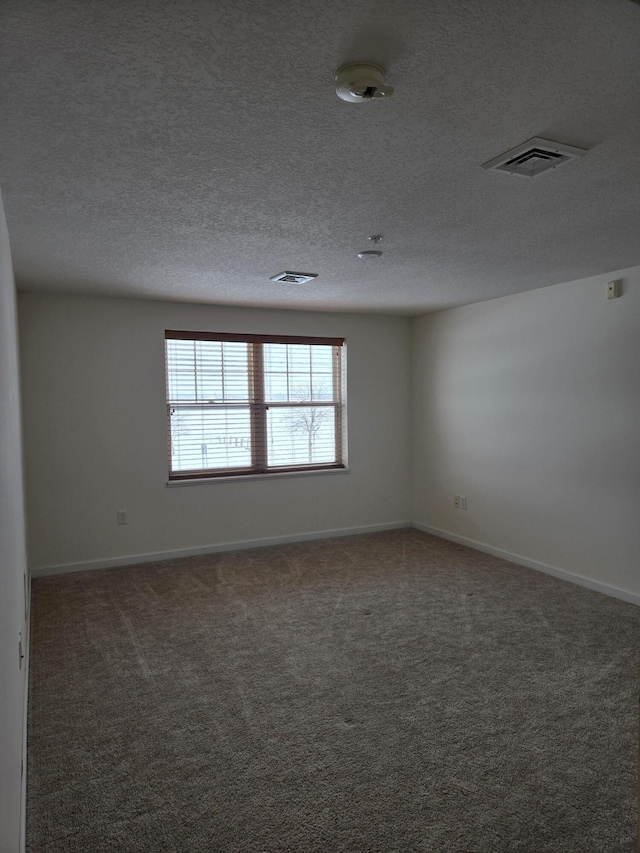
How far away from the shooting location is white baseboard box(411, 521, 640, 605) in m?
3.99

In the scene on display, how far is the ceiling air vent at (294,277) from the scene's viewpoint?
3912mm

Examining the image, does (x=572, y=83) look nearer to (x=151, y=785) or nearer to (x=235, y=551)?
(x=151, y=785)

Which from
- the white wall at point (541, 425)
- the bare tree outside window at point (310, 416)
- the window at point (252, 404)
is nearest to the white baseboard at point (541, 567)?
the white wall at point (541, 425)

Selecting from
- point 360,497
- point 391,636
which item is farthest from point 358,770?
point 360,497

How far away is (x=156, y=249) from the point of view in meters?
3.27

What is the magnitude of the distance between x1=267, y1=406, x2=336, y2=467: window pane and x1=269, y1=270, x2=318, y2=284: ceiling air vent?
1.75 m

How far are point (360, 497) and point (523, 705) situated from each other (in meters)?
3.44

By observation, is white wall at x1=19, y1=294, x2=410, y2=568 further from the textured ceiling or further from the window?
the textured ceiling

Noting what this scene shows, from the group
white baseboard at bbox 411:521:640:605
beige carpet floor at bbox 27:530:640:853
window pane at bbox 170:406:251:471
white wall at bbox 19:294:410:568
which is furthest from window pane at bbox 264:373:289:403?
white baseboard at bbox 411:521:640:605

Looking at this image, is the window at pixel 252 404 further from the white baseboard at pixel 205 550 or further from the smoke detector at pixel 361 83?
the smoke detector at pixel 361 83

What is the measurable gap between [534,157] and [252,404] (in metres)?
3.80

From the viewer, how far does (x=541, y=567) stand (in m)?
4.62

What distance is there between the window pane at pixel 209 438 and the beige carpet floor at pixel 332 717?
4.23 ft

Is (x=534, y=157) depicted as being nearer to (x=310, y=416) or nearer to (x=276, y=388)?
(x=276, y=388)
